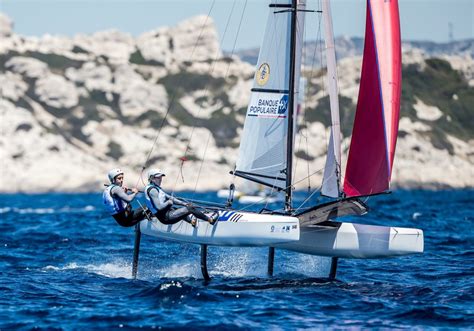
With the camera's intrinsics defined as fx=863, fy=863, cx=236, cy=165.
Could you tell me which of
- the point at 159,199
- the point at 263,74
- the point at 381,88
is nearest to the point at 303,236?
the point at 159,199

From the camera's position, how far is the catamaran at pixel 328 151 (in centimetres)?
1509

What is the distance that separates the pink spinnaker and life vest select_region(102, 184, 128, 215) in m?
4.66

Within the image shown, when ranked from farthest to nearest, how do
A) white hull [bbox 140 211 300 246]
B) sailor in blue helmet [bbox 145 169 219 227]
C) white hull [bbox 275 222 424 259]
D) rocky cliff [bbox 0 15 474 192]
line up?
rocky cliff [bbox 0 15 474 192] < sailor in blue helmet [bbox 145 169 219 227] < white hull [bbox 275 222 424 259] < white hull [bbox 140 211 300 246]

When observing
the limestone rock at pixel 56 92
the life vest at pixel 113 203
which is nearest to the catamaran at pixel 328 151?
the life vest at pixel 113 203

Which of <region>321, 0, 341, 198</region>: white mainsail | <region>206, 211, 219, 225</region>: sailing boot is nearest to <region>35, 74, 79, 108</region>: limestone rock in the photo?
<region>321, 0, 341, 198</region>: white mainsail

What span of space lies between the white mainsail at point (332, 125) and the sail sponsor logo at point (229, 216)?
193cm

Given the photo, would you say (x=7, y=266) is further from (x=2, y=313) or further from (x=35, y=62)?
(x=35, y=62)

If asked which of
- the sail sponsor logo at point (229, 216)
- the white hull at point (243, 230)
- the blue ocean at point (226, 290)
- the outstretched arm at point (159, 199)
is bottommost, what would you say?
the blue ocean at point (226, 290)

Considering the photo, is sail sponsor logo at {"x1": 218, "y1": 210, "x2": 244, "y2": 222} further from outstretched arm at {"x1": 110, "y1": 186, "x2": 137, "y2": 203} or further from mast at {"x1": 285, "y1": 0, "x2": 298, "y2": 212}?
outstretched arm at {"x1": 110, "y1": 186, "x2": 137, "y2": 203}

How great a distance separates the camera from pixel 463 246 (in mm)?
→ 23047

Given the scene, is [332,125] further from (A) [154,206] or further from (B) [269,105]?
(A) [154,206]

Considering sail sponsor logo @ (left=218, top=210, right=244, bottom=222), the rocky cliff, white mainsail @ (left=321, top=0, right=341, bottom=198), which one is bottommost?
sail sponsor logo @ (left=218, top=210, right=244, bottom=222)

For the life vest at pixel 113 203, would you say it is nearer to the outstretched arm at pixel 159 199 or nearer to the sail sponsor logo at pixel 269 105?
the outstretched arm at pixel 159 199

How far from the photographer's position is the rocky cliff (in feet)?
395
